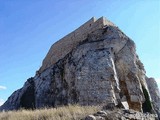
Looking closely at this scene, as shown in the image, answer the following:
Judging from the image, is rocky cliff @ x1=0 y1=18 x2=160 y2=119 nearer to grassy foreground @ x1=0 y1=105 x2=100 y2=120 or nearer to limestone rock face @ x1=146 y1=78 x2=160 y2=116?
limestone rock face @ x1=146 y1=78 x2=160 y2=116

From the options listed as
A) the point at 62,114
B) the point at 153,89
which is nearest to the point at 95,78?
the point at 62,114

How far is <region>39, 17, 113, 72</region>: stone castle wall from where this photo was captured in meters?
24.3

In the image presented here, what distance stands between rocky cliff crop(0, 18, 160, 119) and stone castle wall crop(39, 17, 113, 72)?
0.49 feet

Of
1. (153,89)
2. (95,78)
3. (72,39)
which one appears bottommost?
(153,89)

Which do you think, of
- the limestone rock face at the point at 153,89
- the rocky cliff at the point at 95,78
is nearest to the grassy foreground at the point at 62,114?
the rocky cliff at the point at 95,78

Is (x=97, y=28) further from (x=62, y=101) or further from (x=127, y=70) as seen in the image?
(x=62, y=101)

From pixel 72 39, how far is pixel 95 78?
9.07 metres

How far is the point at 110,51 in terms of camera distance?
798 inches

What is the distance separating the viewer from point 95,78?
18266mm

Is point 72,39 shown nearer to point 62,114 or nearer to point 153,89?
point 153,89

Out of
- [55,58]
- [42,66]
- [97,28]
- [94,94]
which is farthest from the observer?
[42,66]

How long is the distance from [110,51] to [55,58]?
984 centimetres

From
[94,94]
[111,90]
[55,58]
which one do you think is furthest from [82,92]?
[55,58]

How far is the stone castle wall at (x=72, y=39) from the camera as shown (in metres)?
24.3
